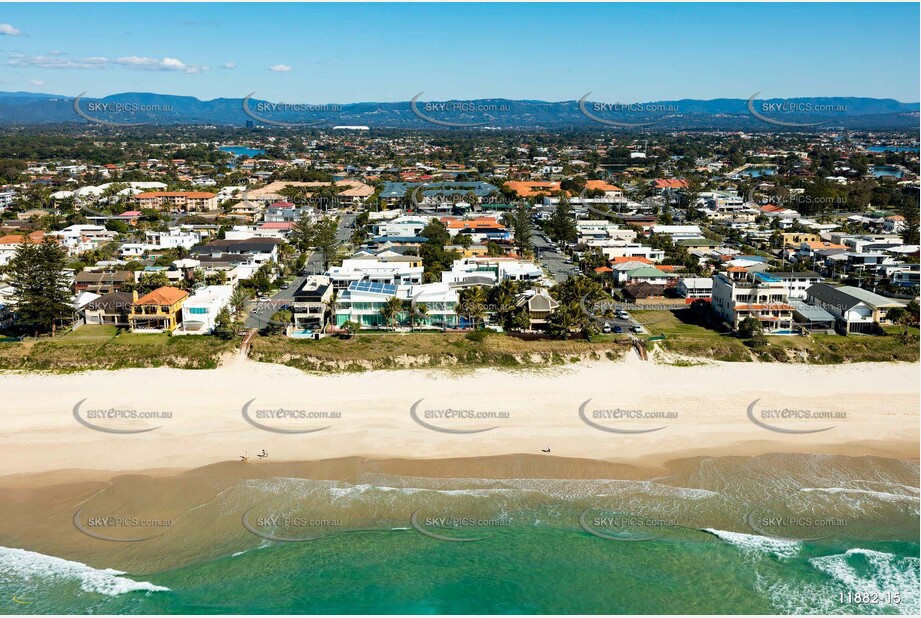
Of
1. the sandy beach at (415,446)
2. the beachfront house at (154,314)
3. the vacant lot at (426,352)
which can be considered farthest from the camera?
the beachfront house at (154,314)

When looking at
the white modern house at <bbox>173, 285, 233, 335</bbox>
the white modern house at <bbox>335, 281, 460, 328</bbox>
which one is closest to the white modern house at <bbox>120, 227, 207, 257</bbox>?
the white modern house at <bbox>173, 285, 233, 335</bbox>

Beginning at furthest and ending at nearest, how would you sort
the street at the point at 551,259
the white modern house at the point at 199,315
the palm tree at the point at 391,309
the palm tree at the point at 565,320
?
the street at the point at 551,259
the white modern house at the point at 199,315
the palm tree at the point at 391,309
the palm tree at the point at 565,320

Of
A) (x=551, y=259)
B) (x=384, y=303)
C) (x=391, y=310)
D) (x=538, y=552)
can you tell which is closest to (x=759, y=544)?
(x=538, y=552)

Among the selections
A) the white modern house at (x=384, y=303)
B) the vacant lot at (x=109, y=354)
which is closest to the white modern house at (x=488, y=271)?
the white modern house at (x=384, y=303)

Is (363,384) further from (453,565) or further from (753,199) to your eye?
(753,199)

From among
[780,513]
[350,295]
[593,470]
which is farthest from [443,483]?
[350,295]

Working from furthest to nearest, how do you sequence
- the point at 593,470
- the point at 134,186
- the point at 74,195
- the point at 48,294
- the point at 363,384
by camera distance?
the point at 134,186, the point at 74,195, the point at 48,294, the point at 363,384, the point at 593,470

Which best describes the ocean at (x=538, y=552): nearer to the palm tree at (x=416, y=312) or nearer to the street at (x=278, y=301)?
the palm tree at (x=416, y=312)

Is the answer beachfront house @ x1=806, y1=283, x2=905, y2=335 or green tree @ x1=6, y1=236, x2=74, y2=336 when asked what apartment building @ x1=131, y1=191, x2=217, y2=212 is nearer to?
green tree @ x1=6, y1=236, x2=74, y2=336
